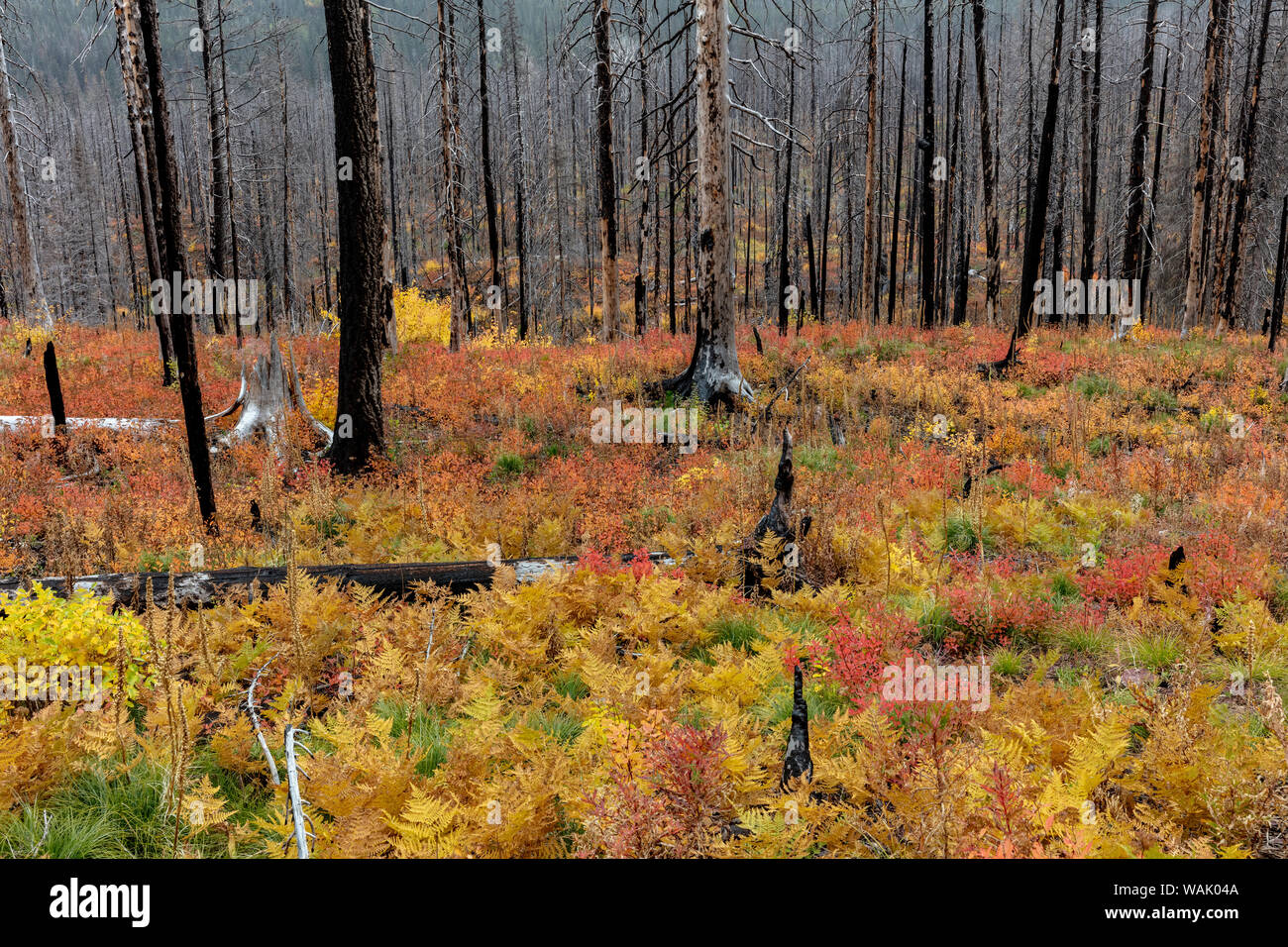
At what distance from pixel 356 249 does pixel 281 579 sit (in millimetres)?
5483

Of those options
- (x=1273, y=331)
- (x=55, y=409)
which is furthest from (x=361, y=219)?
(x=1273, y=331)

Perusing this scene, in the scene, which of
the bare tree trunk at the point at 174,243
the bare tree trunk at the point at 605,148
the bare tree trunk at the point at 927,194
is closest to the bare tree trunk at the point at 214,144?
the bare tree trunk at the point at 605,148

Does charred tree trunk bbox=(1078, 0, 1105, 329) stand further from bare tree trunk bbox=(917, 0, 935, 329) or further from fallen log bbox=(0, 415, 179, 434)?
fallen log bbox=(0, 415, 179, 434)

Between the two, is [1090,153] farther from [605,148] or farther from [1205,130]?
[605,148]

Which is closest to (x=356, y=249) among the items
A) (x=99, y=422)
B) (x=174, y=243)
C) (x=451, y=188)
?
(x=174, y=243)

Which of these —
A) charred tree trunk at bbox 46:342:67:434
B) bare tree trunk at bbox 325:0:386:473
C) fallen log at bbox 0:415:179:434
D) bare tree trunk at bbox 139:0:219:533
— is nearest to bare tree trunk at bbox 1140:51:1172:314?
bare tree trunk at bbox 325:0:386:473

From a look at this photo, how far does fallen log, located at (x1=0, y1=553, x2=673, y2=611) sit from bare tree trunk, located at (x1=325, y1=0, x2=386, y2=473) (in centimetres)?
420

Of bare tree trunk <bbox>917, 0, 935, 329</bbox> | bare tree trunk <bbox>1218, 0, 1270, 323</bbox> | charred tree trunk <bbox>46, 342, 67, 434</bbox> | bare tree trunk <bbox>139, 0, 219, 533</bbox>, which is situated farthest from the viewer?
bare tree trunk <bbox>1218, 0, 1270, 323</bbox>

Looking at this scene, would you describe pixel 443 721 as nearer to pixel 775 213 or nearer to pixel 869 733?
pixel 869 733

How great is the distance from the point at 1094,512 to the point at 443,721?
223 inches

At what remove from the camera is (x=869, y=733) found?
2914mm

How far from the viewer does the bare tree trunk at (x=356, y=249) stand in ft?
28.6

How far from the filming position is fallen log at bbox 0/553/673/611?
4727 mm
